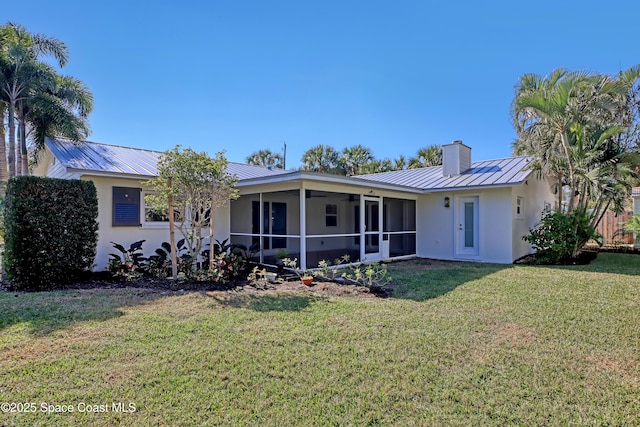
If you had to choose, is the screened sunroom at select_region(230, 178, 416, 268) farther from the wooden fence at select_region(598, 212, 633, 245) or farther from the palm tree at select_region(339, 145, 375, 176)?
the wooden fence at select_region(598, 212, 633, 245)

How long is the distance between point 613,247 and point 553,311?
14.3m

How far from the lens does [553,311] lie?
5.40 meters

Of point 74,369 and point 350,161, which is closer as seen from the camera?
point 74,369

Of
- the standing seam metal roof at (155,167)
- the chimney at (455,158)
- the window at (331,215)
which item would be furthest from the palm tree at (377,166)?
the chimney at (455,158)

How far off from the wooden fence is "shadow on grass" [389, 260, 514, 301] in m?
10.7

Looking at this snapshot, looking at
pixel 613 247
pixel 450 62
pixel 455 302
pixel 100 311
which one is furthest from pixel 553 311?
pixel 613 247

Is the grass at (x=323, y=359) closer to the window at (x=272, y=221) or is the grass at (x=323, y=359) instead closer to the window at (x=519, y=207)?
the window at (x=272, y=221)

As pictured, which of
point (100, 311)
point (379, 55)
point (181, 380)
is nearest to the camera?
point (181, 380)

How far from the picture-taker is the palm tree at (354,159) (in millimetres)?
25703

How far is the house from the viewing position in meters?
9.14

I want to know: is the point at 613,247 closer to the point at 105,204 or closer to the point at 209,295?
the point at 209,295

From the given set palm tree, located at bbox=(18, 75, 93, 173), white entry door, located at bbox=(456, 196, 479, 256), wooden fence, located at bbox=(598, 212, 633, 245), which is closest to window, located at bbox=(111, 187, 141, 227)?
palm tree, located at bbox=(18, 75, 93, 173)

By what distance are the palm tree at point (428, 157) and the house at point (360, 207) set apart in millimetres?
9152

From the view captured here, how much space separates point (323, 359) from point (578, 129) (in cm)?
1129
